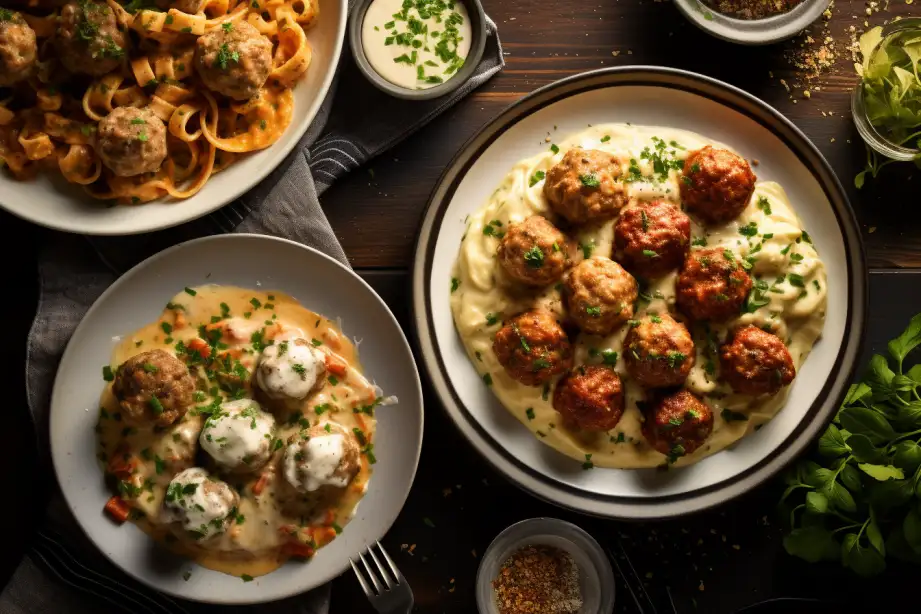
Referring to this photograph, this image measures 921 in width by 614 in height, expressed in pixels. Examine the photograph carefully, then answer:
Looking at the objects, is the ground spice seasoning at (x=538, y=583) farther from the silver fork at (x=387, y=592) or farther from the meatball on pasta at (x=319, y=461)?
the meatball on pasta at (x=319, y=461)

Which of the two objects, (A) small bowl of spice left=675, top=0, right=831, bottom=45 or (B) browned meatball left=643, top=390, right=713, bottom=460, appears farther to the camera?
(A) small bowl of spice left=675, top=0, right=831, bottom=45

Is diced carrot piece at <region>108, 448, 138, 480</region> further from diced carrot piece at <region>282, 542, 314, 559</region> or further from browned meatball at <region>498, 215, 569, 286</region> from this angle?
browned meatball at <region>498, 215, 569, 286</region>

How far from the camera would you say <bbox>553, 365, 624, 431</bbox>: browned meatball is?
4.77m

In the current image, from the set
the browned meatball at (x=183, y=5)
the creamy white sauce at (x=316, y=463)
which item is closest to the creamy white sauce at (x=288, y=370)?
the creamy white sauce at (x=316, y=463)

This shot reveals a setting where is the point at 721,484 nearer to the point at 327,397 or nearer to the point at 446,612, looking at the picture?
the point at 446,612

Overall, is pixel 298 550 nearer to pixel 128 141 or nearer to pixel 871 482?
pixel 128 141

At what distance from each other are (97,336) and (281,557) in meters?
1.65

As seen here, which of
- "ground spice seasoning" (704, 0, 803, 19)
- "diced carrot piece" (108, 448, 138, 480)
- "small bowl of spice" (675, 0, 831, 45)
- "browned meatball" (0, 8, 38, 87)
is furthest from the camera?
"ground spice seasoning" (704, 0, 803, 19)

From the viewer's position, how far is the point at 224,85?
15.5ft

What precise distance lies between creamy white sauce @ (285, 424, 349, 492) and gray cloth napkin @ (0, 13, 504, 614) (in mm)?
819

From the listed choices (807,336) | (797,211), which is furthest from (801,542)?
(797,211)

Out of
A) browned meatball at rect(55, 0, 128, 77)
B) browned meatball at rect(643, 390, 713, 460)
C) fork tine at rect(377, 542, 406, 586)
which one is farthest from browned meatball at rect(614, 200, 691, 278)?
browned meatball at rect(55, 0, 128, 77)

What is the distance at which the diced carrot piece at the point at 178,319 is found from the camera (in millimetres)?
4949

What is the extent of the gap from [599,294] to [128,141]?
268cm
